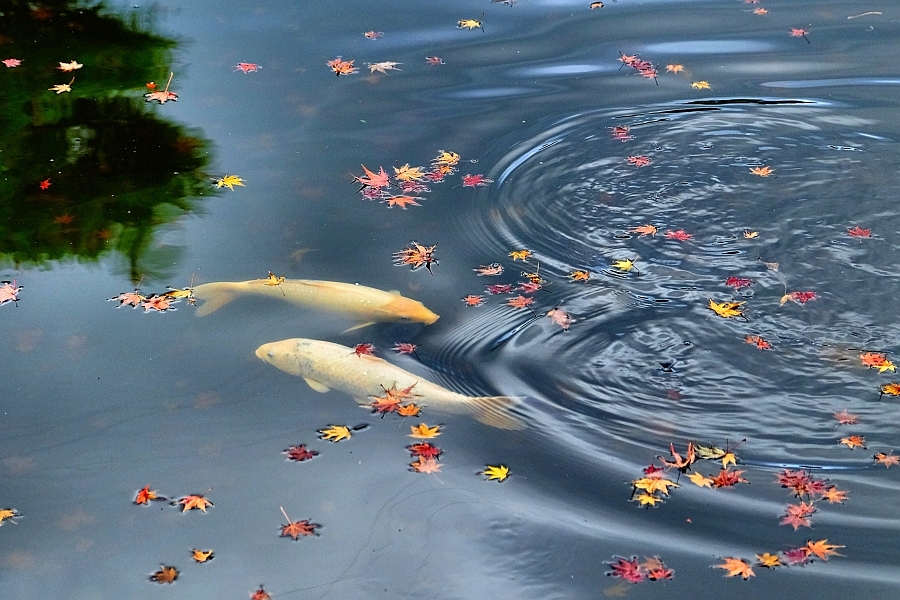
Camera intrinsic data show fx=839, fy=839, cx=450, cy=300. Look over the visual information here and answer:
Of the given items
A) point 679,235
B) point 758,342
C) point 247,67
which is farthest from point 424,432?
point 247,67

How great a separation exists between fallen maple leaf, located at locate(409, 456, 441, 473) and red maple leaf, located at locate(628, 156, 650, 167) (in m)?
3.59

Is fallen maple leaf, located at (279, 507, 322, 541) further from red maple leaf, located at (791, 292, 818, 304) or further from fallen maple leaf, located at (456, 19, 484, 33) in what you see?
fallen maple leaf, located at (456, 19, 484, 33)

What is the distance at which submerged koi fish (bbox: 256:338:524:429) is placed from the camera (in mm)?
4980

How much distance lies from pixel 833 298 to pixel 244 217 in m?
4.42

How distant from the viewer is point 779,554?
13.5ft

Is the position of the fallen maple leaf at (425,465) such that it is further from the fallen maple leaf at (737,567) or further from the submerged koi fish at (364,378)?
the fallen maple leaf at (737,567)

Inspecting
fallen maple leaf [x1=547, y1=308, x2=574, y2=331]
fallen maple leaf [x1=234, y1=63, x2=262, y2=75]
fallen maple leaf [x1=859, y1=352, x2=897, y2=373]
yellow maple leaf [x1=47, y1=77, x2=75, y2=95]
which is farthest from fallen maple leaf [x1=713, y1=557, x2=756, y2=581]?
yellow maple leaf [x1=47, y1=77, x2=75, y2=95]

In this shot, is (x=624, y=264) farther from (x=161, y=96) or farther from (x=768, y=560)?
(x=161, y=96)

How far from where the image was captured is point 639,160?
7.18 meters

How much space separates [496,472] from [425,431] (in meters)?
0.50

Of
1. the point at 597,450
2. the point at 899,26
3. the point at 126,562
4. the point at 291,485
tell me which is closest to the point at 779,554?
the point at 597,450

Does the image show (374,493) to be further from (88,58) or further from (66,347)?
(88,58)

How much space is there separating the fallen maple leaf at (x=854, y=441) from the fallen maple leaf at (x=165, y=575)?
3.67 meters

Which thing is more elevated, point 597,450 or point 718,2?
point 718,2
